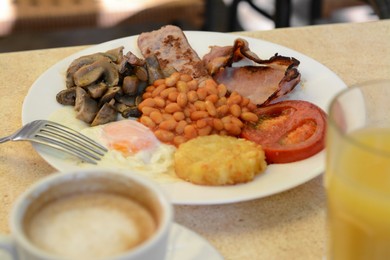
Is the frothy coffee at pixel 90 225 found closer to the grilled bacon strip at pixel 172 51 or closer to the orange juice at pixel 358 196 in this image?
the orange juice at pixel 358 196

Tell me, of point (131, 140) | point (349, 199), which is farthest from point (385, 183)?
point (131, 140)

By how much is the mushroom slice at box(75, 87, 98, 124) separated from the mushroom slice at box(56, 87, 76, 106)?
0.02 metres

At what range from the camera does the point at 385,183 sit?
70cm

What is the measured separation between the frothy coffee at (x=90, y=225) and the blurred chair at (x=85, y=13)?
5.30 feet

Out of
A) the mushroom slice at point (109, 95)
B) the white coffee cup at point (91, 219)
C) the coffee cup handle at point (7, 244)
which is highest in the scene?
the white coffee cup at point (91, 219)

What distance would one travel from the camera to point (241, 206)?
98 cm

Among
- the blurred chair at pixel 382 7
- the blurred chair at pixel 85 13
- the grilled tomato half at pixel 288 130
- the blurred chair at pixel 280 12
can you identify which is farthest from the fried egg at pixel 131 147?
the blurred chair at pixel 280 12

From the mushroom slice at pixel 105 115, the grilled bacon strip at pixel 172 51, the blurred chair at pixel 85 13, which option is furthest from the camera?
the blurred chair at pixel 85 13

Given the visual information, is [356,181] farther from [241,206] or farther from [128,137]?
[128,137]

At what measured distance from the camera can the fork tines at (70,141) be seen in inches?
39.6

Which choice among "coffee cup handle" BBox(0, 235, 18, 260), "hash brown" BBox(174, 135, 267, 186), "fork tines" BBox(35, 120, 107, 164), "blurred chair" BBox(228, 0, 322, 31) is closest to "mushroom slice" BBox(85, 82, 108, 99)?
"fork tines" BBox(35, 120, 107, 164)

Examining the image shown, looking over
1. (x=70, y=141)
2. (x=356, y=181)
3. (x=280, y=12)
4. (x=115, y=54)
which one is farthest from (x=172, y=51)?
(x=280, y=12)

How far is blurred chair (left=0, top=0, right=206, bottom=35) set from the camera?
223 cm

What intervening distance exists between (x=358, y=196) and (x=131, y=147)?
43cm
